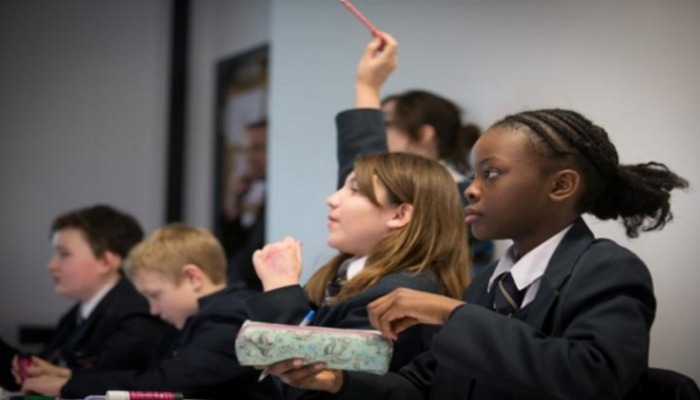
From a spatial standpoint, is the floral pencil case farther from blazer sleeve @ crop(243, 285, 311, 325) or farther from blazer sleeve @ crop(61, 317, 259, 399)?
blazer sleeve @ crop(61, 317, 259, 399)

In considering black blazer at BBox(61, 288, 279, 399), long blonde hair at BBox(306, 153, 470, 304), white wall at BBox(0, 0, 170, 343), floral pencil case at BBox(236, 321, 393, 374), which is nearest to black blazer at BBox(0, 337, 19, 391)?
black blazer at BBox(61, 288, 279, 399)

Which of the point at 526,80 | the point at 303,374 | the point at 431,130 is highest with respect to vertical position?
the point at 526,80

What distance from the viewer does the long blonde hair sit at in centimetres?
235

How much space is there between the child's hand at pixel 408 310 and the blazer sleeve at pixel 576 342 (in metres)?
0.03

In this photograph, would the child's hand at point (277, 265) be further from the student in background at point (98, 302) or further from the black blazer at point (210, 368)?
the student in background at point (98, 302)

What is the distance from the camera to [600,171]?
5.93 feet

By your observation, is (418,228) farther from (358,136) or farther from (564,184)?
(564,184)

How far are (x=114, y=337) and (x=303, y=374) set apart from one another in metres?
1.78

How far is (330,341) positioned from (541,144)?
44cm

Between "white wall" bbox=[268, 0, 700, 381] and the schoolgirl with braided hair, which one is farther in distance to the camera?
"white wall" bbox=[268, 0, 700, 381]

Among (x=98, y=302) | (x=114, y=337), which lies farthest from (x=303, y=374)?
(x=98, y=302)

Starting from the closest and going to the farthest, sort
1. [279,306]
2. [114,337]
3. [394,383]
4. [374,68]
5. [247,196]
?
1. [394,383]
2. [279,306]
3. [374,68]
4. [114,337]
5. [247,196]

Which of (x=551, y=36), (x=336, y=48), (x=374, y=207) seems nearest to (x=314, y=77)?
(x=336, y=48)

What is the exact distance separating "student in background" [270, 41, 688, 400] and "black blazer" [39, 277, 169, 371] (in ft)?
4.95
